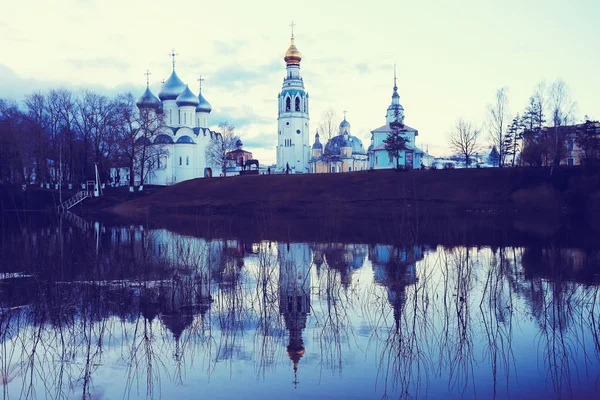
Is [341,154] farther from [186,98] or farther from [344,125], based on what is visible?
[186,98]

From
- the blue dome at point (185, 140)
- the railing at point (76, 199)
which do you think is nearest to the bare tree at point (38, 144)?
the railing at point (76, 199)

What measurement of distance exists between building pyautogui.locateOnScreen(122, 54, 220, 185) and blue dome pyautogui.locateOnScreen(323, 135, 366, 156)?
15.4 meters

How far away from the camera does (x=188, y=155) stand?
70.1 metres

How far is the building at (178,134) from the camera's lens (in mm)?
67938

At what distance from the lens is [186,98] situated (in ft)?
232

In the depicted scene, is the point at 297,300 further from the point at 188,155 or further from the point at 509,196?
the point at 188,155

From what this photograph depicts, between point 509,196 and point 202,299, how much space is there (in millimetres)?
34348

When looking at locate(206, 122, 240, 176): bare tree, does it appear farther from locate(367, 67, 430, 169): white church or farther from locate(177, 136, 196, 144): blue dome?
locate(367, 67, 430, 169): white church

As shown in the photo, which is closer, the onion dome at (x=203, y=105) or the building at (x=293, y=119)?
the onion dome at (x=203, y=105)

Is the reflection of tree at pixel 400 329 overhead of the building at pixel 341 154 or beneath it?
beneath

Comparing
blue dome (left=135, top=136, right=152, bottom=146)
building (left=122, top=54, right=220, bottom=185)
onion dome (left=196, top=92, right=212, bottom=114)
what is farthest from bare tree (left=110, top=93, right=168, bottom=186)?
onion dome (left=196, top=92, right=212, bottom=114)

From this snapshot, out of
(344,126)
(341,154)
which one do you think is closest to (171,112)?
(341,154)

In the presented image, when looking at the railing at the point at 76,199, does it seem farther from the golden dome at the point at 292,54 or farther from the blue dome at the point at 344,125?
the blue dome at the point at 344,125

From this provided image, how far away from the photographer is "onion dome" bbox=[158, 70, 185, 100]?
234 ft
